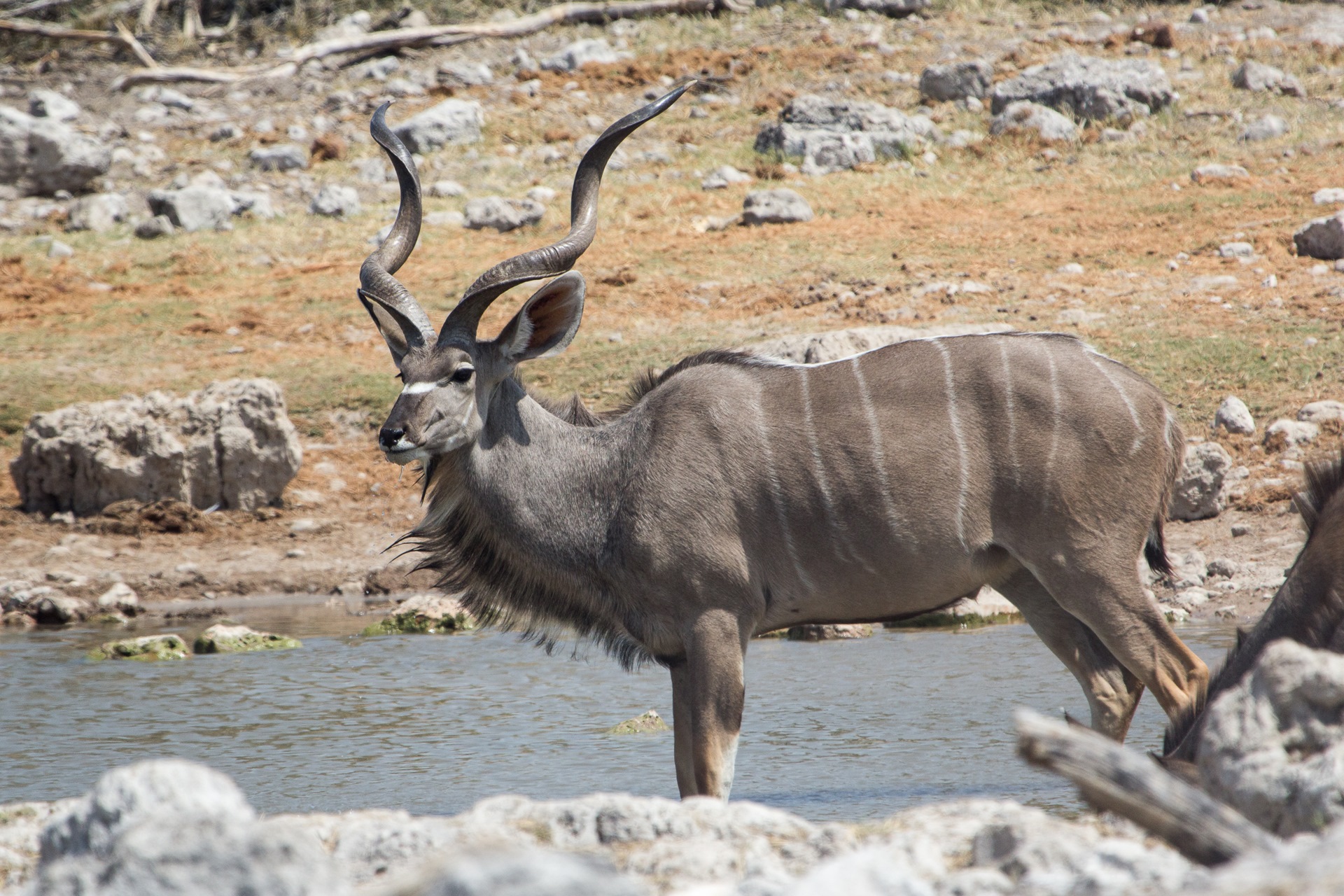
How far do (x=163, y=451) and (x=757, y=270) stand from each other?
505 centimetres

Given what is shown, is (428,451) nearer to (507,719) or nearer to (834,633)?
(507,719)

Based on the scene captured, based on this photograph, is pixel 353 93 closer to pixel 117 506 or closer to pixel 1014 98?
pixel 1014 98

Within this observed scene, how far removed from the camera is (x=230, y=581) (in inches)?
328

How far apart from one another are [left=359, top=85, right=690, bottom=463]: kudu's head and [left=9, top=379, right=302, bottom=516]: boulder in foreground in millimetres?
4073

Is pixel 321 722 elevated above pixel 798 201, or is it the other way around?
pixel 798 201

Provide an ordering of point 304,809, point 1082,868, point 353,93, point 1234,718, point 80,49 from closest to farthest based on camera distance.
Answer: point 1082,868 → point 1234,718 → point 304,809 → point 353,93 → point 80,49

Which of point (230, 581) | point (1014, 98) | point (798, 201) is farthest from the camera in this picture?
point (1014, 98)

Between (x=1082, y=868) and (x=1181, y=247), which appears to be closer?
(x=1082, y=868)

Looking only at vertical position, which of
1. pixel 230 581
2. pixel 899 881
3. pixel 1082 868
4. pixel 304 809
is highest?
pixel 899 881

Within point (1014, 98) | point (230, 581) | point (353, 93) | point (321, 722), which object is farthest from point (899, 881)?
point (353, 93)

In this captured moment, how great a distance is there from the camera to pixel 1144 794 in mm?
2197

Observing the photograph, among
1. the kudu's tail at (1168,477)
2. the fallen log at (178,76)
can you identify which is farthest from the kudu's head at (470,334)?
the fallen log at (178,76)

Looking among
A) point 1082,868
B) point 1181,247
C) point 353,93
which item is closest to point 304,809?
point 1082,868

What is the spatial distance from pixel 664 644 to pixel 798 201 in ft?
30.0
